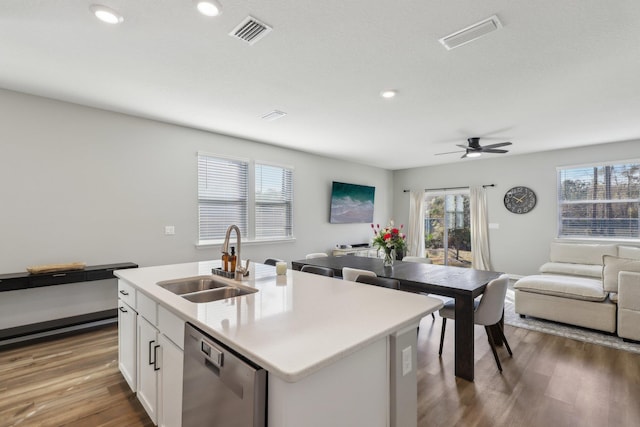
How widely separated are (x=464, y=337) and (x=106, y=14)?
351 cm

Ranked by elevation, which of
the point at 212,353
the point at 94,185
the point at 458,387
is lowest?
the point at 458,387

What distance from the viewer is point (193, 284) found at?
228 centimetres

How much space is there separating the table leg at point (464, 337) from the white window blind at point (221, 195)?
11.5 ft

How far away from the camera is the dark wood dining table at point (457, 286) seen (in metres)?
2.50

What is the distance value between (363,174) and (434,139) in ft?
8.45

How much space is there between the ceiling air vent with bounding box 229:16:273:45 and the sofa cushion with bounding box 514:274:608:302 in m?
4.17

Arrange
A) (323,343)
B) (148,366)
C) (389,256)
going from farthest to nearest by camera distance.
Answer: (389,256) < (148,366) < (323,343)

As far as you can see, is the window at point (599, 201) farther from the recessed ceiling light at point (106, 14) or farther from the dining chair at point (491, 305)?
the recessed ceiling light at point (106, 14)

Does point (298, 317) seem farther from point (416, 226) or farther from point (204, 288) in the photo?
point (416, 226)

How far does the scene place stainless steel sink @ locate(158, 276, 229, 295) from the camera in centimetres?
217

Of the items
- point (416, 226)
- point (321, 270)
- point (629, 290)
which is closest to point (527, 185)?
point (416, 226)

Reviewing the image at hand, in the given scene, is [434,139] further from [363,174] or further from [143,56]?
[143,56]

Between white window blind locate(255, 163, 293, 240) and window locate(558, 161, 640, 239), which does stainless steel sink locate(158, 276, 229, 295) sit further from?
window locate(558, 161, 640, 239)

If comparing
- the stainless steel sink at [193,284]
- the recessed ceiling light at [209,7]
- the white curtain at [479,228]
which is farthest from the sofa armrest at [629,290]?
the recessed ceiling light at [209,7]
